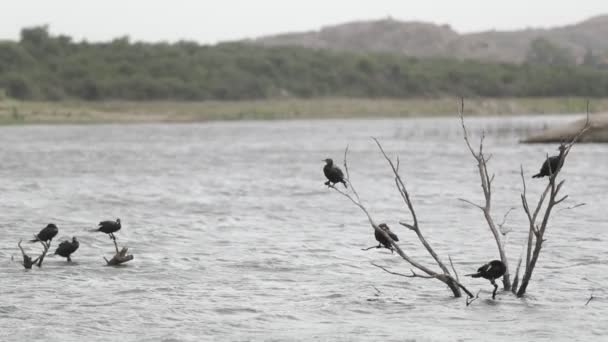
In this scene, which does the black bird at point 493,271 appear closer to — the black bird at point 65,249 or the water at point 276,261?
the water at point 276,261

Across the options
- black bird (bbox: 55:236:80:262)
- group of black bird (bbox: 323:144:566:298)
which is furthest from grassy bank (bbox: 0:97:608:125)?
group of black bird (bbox: 323:144:566:298)

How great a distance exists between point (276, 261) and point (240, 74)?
88407 mm

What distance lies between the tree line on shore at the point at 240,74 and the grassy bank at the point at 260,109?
2856 mm

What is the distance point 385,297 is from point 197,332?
2252 mm

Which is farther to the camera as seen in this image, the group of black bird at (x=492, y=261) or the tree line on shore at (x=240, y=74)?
the tree line on shore at (x=240, y=74)

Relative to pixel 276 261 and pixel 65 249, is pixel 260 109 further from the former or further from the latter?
pixel 65 249

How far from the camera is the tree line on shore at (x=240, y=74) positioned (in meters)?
91.6

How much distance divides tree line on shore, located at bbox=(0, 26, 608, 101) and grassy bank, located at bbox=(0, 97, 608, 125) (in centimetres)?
286

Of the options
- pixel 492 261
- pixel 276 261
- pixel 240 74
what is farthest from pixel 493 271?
pixel 240 74

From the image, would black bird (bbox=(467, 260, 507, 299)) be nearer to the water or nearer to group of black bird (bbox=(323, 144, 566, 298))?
group of black bird (bbox=(323, 144, 566, 298))

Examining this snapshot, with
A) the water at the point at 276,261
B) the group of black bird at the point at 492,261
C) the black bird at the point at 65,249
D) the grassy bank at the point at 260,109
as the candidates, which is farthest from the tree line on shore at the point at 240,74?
the group of black bird at the point at 492,261

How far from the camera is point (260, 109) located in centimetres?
8600

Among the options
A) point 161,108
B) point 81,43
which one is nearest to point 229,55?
point 81,43

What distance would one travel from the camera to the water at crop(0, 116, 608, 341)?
9.23m
